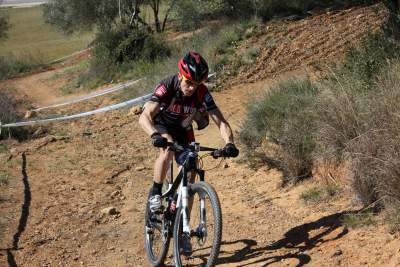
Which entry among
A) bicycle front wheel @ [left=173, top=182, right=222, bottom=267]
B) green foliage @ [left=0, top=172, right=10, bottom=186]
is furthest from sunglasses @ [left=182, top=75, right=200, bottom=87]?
green foliage @ [left=0, top=172, right=10, bottom=186]

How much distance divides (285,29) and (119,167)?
836cm

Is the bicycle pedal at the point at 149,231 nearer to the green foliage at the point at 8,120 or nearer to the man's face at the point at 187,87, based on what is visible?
the man's face at the point at 187,87

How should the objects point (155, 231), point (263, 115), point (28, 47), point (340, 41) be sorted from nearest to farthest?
point (155, 231)
point (263, 115)
point (340, 41)
point (28, 47)

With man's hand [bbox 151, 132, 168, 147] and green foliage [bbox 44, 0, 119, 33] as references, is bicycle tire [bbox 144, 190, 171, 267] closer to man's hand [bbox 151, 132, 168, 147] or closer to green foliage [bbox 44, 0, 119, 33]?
man's hand [bbox 151, 132, 168, 147]

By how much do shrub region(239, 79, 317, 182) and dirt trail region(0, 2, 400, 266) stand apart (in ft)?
0.92

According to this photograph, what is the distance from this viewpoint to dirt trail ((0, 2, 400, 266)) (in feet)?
16.3

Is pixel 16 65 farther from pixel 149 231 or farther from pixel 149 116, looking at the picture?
pixel 149 116

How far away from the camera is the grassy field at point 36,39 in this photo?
136ft

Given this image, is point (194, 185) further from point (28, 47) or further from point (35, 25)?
point (35, 25)

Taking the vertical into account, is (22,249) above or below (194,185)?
below

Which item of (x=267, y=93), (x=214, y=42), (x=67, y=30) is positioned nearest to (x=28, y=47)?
(x=67, y=30)

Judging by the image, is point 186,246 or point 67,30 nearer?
point 186,246

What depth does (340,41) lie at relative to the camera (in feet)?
43.7

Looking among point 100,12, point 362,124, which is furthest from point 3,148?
point 100,12
